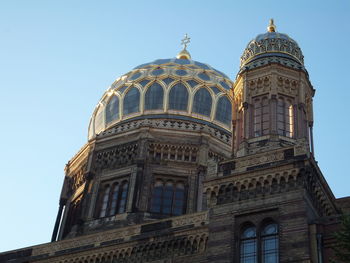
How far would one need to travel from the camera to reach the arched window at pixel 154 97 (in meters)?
38.2

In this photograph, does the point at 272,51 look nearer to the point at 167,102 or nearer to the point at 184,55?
the point at 167,102

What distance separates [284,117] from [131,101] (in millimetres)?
14201

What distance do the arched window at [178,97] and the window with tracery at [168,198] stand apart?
17.3ft

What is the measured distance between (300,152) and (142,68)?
20.0 metres

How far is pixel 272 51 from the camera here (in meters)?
28.1

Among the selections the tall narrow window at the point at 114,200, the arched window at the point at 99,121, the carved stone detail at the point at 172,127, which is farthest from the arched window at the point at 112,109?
the tall narrow window at the point at 114,200

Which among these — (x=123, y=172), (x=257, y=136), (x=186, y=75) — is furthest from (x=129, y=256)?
(x=186, y=75)

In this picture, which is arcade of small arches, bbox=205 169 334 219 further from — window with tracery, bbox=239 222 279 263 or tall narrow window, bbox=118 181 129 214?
tall narrow window, bbox=118 181 129 214

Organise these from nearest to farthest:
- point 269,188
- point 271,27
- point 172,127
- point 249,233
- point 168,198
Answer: point 249,233
point 269,188
point 271,27
point 168,198
point 172,127

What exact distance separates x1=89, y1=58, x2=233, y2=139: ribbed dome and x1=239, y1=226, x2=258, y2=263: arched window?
16143mm

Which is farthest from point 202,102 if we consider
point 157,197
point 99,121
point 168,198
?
point 157,197

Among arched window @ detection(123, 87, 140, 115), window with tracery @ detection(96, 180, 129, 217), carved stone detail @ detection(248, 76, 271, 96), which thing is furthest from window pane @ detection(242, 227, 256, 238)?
arched window @ detection(123, 87, 140, 115)

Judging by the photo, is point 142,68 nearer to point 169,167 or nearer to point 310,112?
point 169,167

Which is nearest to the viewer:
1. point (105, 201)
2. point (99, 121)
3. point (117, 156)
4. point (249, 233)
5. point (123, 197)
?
point (249, 233)
